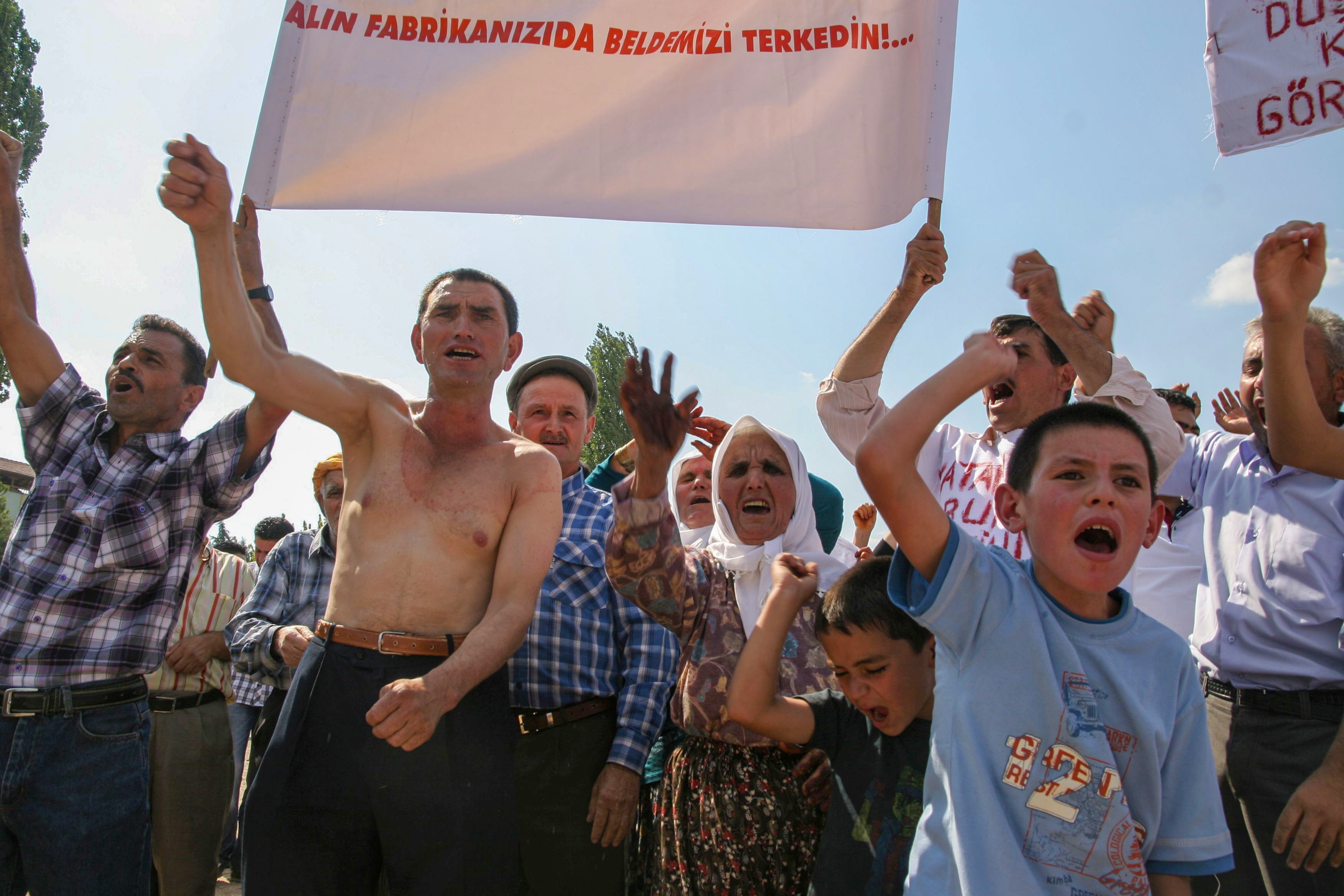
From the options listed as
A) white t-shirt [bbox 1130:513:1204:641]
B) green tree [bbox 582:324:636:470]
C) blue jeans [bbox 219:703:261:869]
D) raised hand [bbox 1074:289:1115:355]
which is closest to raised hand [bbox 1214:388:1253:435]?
white t-shirt [bbox 1130:513:1204:641]

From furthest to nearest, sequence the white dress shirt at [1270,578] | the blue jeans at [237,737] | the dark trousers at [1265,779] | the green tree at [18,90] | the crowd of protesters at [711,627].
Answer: the green tree at [18,90]
the blue jeans at [237,737]
the white dress shirt at [1270,578]
the dark trousers at [1265,779]
the crowd of protesters at [711,627]

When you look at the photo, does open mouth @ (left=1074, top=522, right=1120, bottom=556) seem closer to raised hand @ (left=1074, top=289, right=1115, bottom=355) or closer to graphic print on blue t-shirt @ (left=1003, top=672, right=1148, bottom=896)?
graphic print on blue t-shirt @ (left=1003, top=672, right=1148, bottom=896)

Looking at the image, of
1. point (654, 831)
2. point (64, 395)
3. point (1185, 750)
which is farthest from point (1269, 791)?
point (64, 395)

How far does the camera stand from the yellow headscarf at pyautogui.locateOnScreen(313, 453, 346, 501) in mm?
4574

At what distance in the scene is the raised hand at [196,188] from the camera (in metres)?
2.22

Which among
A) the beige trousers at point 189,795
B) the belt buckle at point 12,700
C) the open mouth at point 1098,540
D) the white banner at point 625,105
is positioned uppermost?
the white banner at point 625,105

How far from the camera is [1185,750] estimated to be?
1848 millimetres

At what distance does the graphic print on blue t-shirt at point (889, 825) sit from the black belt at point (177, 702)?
3.37 m

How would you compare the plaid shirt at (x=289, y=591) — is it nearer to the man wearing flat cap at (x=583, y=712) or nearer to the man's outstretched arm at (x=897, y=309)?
the man wearing flat cap at (x=583, y=712)

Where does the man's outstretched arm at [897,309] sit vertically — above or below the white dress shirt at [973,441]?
above

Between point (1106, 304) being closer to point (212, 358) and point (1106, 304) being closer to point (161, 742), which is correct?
point (212, 358)

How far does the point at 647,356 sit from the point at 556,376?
2.05 metres

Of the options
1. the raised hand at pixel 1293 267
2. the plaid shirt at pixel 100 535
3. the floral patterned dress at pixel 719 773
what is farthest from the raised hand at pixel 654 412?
the plaid shirt at pixel 100 535

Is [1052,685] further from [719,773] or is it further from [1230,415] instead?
[1230,415]
